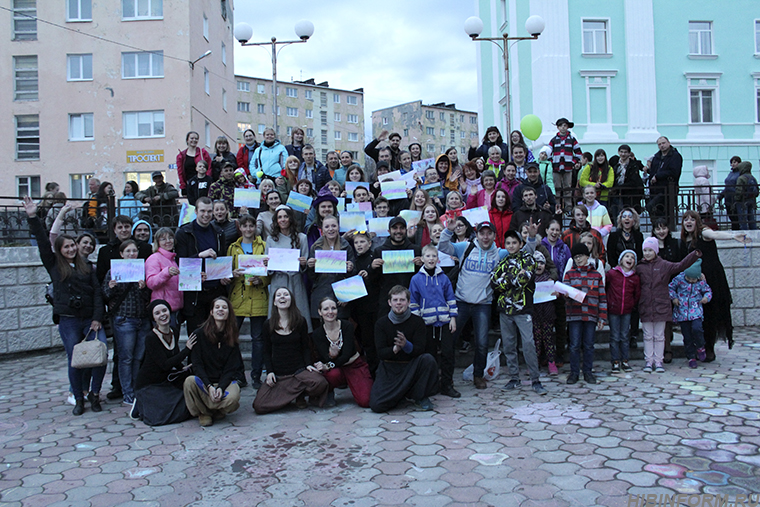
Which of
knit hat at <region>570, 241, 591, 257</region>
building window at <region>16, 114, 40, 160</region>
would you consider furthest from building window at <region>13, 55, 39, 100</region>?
knit hat at <region>570, 241, 591, 257</region>

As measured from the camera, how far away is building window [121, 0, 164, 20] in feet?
89.7

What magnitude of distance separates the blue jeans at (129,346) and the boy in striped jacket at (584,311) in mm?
5214

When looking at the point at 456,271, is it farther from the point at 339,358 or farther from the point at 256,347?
the point at 256,347

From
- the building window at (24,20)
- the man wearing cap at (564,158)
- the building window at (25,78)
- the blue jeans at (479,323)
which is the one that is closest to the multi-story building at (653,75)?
the man wearing cap at (564,158)

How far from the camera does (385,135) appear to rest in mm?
11195

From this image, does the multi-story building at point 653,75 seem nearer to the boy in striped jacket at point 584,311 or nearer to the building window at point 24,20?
the boy in striped jacket at point 584,311

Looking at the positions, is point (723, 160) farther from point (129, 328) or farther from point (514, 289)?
point (129, 328)

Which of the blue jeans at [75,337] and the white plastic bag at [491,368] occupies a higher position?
the blue jeans at [75,337]

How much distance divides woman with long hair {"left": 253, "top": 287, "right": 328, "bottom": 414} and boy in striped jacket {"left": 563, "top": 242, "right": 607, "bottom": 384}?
126 inches

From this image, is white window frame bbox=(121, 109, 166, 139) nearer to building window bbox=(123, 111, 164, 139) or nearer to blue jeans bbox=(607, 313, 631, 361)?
building window bbox=(123, 111, 164, 139)

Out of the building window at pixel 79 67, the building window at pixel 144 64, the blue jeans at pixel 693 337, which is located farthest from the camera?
the building window at pixel 79 67

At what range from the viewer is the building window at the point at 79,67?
90.4 feet

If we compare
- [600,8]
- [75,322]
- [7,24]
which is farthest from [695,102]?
[7,24]

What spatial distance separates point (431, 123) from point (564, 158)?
72940 mm
